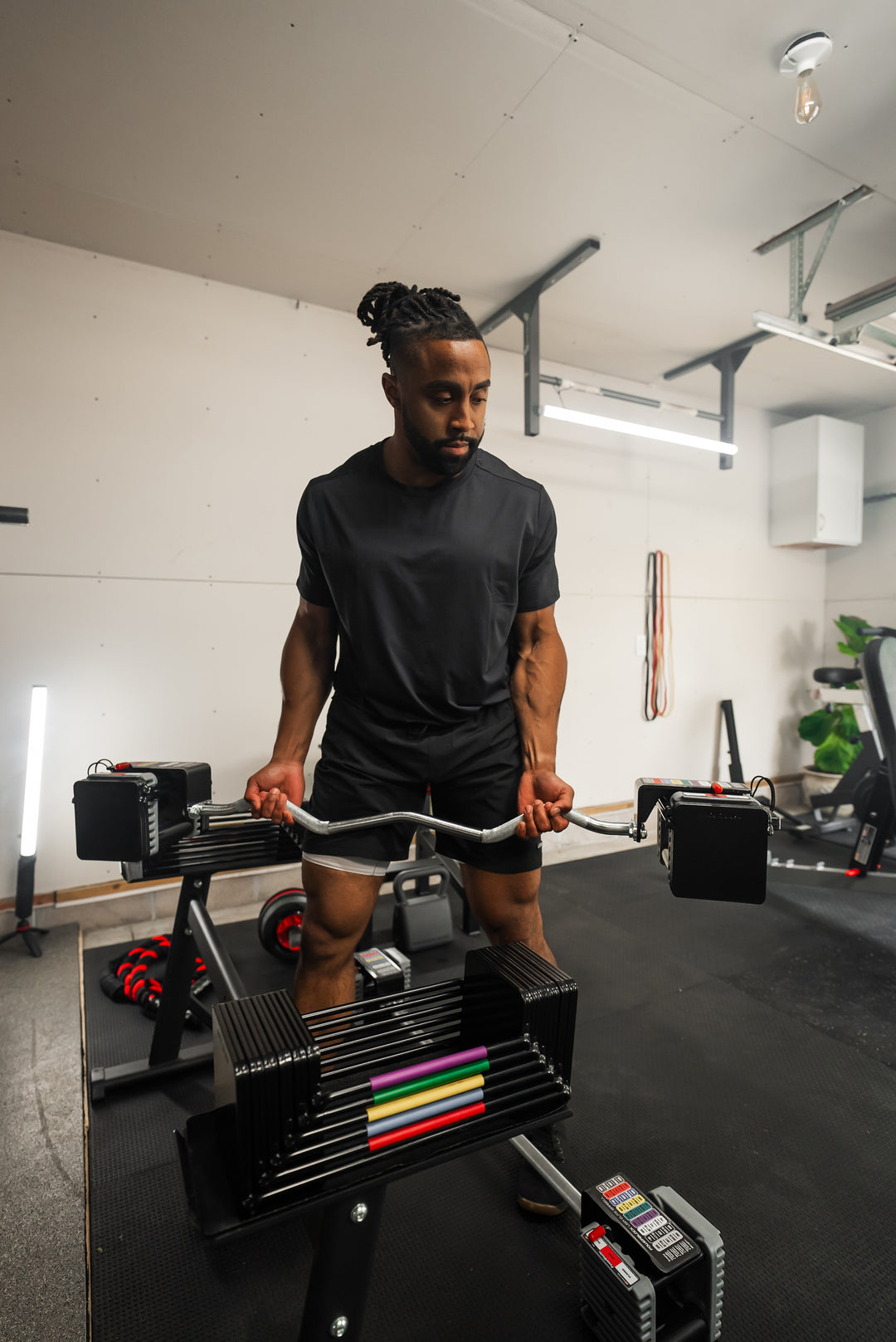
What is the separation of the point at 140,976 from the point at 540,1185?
1381 mm

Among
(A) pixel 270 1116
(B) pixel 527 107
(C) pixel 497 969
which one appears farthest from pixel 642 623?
(A) pixel 270 1116

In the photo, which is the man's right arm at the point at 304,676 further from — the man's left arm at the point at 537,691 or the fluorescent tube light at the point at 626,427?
the fluorescent tube light at the point at 626,427

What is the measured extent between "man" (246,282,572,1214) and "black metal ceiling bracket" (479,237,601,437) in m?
1.76

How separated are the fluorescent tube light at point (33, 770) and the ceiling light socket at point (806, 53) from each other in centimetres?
289

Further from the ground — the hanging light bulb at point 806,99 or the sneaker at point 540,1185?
the hanging light bulb at point 806,99

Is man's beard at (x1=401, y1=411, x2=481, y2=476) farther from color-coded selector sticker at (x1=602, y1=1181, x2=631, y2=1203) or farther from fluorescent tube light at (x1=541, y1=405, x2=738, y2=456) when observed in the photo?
fluorescent tube light at (x1=541, y1=405, x2=738, y2=456)

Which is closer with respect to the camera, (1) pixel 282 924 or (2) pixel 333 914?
(2) pixel 333 914

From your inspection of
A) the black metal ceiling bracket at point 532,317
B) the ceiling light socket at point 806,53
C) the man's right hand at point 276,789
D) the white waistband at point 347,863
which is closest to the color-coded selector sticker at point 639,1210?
the white waistband at point 347,863

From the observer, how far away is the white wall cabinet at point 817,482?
4.38 metres

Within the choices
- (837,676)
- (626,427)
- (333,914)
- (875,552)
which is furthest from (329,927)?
(875,552)

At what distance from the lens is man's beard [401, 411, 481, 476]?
1204mm

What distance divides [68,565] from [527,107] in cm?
214

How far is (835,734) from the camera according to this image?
4.30 m

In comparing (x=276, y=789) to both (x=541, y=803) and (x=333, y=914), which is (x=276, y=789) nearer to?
(x=333, y=914)
